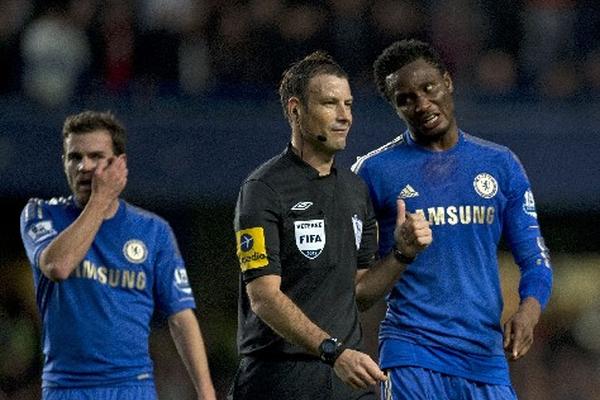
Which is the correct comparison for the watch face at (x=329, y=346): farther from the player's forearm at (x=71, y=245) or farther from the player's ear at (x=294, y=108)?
the player's forearm at (x=71, y=245)

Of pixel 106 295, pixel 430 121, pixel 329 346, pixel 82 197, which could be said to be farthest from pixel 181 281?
pixel 329 346

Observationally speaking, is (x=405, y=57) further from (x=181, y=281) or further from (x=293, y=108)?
(x=181, y=281)

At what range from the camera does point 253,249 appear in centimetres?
625

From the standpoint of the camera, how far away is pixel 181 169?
13477 mm

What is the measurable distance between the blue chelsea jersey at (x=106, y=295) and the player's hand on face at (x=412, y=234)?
1.78 metres

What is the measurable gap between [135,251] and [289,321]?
6.43 feet

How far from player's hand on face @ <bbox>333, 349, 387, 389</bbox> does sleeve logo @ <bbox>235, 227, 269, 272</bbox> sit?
22.2 inches

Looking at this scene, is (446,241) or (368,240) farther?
(446,241)

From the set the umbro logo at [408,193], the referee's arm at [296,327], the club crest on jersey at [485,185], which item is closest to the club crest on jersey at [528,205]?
the club crest on jersey at [485,185]

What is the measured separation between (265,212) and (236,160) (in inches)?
283

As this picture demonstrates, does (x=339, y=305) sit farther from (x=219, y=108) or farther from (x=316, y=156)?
(x=219, y=108)

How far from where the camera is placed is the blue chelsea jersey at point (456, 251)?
702 centimetres

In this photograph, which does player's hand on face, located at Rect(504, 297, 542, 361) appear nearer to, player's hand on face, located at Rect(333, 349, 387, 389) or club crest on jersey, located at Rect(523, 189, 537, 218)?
club crest on jersey, located at Rect(523, 189, 537, 218)

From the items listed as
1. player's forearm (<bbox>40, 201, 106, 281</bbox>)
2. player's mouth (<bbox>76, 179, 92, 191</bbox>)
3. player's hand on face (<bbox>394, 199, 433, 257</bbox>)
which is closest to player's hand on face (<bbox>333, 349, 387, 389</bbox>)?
player's hand on face (<bbox>394, 199, 433, 257</bbox>)
